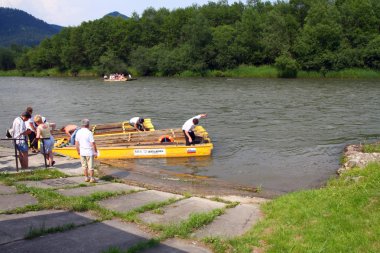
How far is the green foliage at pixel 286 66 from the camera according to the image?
214 ft

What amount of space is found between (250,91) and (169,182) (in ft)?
112

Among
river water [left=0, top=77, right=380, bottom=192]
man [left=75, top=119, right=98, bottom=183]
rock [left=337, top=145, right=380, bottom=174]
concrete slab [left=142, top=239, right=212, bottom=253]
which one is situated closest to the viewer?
concrete slab [left=142, top=239, right=212, bottom=253]

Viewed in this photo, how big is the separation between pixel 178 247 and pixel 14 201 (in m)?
4.28

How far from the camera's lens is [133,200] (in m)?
9.77

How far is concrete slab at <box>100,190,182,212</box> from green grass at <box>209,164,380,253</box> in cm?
252

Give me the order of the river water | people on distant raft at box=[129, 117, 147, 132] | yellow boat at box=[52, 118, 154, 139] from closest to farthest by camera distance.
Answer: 1. the river water
2. people on distant raft at box=[129, 117, 147, 132]
3. yellow boat at box=[52, 118, 154, 139]

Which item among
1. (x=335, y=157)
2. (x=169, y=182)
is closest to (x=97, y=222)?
(x=169, y=182)

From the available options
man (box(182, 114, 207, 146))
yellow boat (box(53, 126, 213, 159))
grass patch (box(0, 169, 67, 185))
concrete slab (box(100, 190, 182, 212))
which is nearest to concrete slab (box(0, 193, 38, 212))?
grass patch (box(0, 169, 67, 185))

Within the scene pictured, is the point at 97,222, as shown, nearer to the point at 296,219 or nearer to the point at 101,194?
the point at 101,194

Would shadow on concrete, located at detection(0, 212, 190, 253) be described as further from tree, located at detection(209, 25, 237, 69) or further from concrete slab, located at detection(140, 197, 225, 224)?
tree, located at detection(209, 25, 237, 69)

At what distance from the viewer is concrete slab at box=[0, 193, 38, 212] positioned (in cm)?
872

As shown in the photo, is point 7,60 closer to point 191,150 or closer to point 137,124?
point 137,124

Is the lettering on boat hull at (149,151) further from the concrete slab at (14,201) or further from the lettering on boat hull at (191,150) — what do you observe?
the concrete slab at (14,201)

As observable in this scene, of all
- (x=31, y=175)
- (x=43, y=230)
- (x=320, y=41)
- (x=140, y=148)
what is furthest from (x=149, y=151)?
(x=320, y=41)
